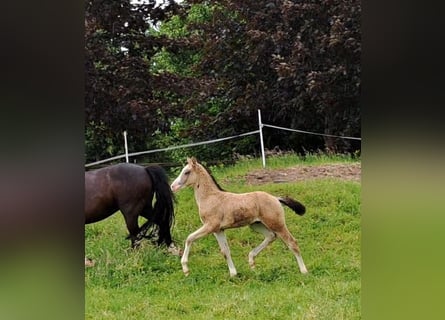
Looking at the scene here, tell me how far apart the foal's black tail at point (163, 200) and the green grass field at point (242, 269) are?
0.12ft

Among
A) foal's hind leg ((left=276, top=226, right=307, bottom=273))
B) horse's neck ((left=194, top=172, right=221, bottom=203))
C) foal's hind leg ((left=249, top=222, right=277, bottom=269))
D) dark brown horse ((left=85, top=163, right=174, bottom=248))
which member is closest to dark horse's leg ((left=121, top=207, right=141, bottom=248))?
dark brown horse ((left=85, top=163, right=174, bottom=248))

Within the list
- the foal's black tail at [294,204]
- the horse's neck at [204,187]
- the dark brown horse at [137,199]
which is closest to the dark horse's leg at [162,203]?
the dark brown horse at [137,199]

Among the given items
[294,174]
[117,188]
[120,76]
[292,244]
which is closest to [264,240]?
[292,244]

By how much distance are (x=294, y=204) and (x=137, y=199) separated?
2.32 feet

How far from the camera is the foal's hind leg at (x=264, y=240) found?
8.27 ft

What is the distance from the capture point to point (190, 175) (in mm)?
2518

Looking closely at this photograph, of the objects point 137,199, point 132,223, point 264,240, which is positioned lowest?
point 264,240

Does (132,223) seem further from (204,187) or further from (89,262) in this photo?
(204,187)

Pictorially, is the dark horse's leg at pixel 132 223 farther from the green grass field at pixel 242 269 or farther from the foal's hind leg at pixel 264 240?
the foal's hind leg at pixel 264 240

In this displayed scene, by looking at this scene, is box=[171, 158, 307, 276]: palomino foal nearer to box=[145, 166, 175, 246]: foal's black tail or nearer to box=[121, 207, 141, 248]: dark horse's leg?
box=[145, 166, 175, 246]: foal's black tail

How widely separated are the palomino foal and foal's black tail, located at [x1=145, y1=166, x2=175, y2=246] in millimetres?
41
